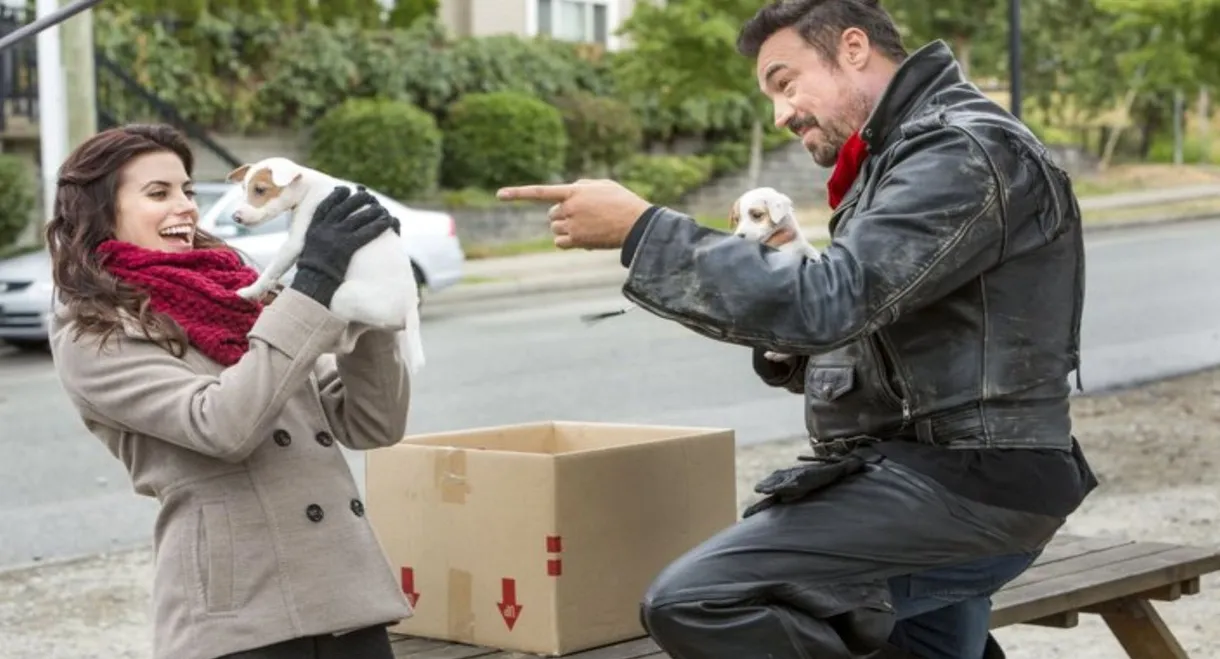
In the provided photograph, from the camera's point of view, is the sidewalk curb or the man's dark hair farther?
the sidewalk curb

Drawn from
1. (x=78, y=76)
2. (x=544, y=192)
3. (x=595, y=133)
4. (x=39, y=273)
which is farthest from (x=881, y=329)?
(x=595, y=133)

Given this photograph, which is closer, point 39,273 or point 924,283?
point 924,283

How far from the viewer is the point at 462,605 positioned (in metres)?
4.08

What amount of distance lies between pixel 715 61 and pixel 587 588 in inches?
889

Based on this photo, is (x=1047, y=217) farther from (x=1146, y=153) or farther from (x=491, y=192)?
(x=1146, y=153)

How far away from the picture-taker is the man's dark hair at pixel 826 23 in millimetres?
3270

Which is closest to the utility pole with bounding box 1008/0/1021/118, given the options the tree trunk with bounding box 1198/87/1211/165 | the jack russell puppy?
the jack russell puppy

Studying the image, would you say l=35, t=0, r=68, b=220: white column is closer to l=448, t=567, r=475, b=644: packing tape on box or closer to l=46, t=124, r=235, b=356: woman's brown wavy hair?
l=448, t=567, r=475, b=644: packing tape on box

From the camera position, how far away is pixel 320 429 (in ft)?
11.7

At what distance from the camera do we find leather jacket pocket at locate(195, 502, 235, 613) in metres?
3.36

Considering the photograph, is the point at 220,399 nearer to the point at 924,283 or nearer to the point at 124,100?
the point at 924,283

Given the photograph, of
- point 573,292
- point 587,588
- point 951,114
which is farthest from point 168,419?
point 573,292

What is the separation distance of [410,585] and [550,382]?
926 centimetres

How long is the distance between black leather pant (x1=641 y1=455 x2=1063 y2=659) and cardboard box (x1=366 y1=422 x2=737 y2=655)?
680mm
